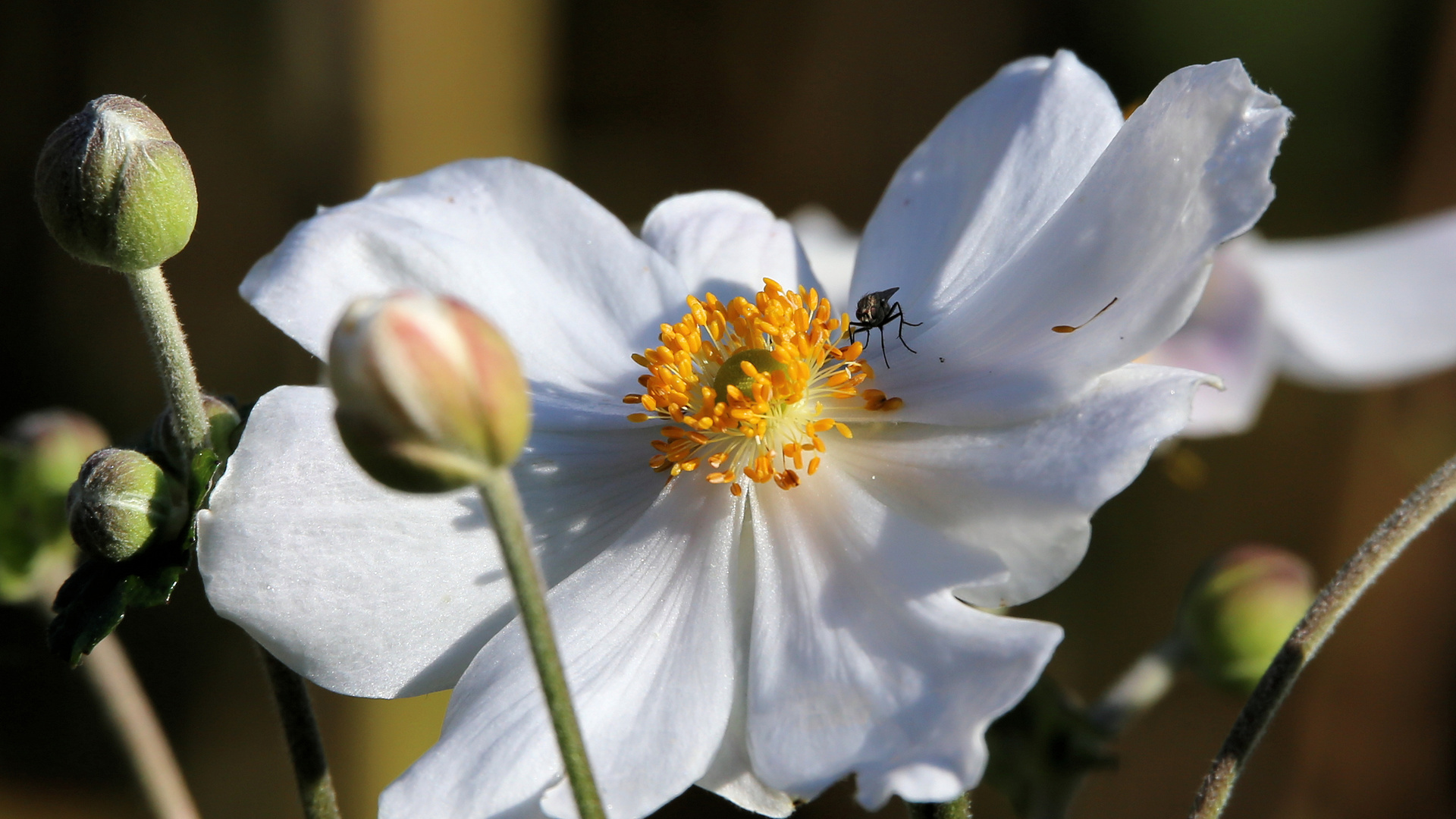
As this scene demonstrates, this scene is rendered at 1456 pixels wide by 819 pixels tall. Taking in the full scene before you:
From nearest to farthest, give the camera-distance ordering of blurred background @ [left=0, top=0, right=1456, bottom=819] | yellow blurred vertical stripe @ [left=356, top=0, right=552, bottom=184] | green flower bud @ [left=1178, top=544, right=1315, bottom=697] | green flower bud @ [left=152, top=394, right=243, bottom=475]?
green flower bud @ [left=152, top=394, right=243, bottom=475] < green flower bud @ [left=1178, top=544, right=1315, bottom=697] < yellow blurred vertical stripe @ [left=356, top=0, right=552, bottom=184] < blurred background @ [left=0, top=0, right=1456, bottom=819]

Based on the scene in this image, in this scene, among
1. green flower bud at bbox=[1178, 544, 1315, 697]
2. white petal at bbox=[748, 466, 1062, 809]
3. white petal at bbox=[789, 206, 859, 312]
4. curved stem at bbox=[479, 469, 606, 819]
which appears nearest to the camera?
curved stem at bbox=[479, 469, 606, 819]

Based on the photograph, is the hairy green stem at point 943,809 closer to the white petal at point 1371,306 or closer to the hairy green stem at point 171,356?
the hairy green stem at point 171,356

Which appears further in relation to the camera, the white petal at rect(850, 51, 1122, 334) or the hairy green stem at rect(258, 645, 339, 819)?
the white petal at rect(850, 51, 1122, 334)

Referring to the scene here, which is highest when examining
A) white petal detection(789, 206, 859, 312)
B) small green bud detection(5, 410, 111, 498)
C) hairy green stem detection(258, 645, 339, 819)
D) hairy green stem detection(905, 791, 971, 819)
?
hairy green stem detection(905, 791, 971, 819)

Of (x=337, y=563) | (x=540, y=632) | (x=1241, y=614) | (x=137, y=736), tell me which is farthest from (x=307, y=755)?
(x=1241, y=614)

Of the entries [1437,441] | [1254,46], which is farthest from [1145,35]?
[1437,441]

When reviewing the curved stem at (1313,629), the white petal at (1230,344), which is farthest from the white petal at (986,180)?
the white petal at (1230,344)

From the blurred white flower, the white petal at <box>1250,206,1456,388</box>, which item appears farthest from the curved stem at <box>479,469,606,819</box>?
the white petal at <box>1250,206,1456,388</box>

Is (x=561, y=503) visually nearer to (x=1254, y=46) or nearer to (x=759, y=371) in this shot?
(x=759, y=371)

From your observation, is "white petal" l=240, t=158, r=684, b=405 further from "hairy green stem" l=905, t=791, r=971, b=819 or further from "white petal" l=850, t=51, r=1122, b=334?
"hairy green stem" l=905, t=791, r=971, b=819
